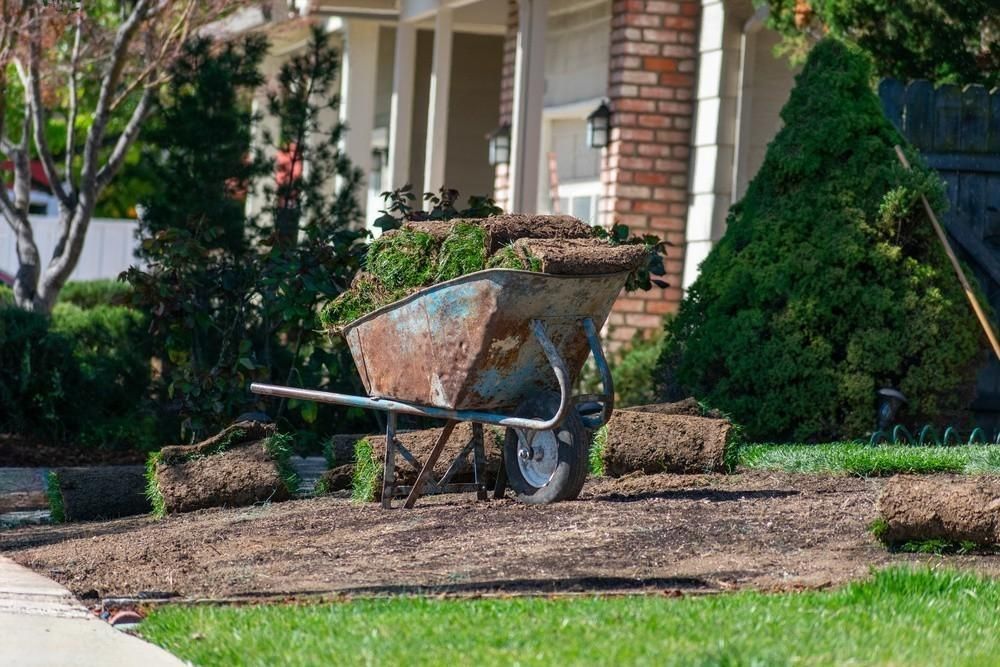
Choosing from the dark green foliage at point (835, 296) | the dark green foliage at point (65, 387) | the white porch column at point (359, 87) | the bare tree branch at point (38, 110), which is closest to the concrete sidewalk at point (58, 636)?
the dark green foliage at point (835, 296)

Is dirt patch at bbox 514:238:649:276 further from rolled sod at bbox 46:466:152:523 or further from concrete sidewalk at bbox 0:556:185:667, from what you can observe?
rolled sod at bbox 46:466:152:523

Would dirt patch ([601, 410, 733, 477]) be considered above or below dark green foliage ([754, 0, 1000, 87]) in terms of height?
below

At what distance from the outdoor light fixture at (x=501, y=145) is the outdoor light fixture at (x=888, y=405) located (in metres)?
6.94

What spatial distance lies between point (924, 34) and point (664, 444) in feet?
14.1

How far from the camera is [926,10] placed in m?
10.5

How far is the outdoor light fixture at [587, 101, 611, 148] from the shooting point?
541 inches

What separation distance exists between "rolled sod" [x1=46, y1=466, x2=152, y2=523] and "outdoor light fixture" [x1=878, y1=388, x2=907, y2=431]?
4258mm

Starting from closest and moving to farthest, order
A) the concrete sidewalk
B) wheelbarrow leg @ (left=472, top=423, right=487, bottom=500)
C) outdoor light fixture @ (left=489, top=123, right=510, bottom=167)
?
1. the concrete sidewalk
2. wheelbarrow leg @ (left=472, top=423, right=487, bottom=500)
3. outdoor light fixture @ (left=489, top=123, right=510, bottom=167)

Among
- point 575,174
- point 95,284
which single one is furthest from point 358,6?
point 95,284

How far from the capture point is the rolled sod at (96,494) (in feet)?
27.5

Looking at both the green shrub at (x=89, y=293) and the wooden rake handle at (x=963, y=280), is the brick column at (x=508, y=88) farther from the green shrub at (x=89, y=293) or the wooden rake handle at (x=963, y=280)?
the green shrub at (x=89, y=293)

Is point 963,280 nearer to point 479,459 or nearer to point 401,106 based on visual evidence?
point 479,459

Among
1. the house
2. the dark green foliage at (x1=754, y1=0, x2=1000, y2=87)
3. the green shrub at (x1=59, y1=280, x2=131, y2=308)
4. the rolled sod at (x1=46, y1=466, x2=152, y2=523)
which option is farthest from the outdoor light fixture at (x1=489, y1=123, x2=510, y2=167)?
the rolled sod at (x1=46, y1=466, x2=152, y2=523)

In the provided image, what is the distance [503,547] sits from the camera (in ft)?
20.5
